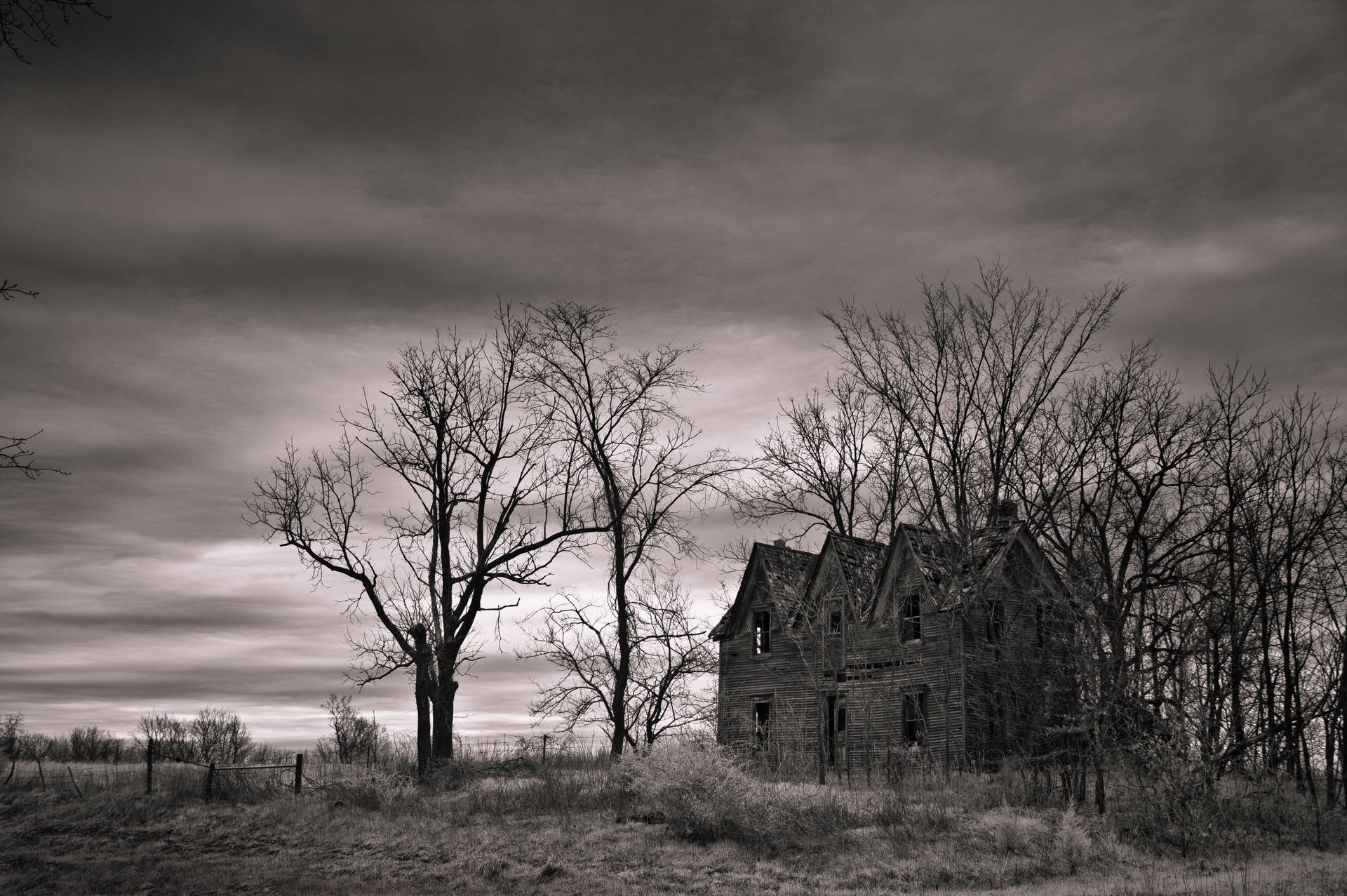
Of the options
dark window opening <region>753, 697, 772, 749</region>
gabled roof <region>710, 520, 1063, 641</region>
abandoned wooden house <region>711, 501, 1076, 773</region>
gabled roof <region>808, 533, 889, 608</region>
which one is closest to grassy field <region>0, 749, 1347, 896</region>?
abandoned wooden house <region>711, 501, 1076, 773</region>

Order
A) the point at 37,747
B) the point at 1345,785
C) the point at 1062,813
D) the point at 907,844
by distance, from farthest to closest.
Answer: the point at 37,747
the point at 1345,785
the point at 1062,813
the point at 907,844

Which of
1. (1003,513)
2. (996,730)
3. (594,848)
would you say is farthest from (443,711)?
(1003,513)

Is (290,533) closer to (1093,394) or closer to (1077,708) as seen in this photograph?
(1077,708)

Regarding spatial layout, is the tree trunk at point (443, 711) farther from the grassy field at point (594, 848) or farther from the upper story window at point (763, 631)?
the upper story window at point (763, 631)

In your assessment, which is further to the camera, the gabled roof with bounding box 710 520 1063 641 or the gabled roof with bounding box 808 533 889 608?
the gabled roof with bounding box 808 533 889 608

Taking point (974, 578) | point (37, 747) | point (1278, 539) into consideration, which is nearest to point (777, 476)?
point (974, 578)

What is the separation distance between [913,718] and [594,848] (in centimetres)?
1643

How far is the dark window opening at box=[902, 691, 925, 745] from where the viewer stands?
34031 millimetres

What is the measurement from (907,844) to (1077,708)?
679cm

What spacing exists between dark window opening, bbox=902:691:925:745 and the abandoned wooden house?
0.06 meters

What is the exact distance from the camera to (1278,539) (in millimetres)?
29828

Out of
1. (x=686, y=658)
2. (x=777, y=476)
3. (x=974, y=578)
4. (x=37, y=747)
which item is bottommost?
(x=37, y=747)

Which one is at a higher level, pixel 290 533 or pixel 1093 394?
pixel 1093 394

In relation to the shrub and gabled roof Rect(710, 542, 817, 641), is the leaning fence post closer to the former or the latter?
gabled roof Rect(710, 542, 817, 641)
